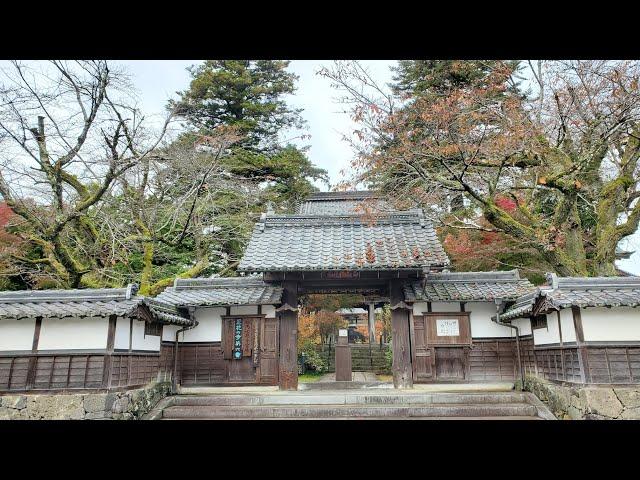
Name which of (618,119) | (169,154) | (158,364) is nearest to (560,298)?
(618,119)

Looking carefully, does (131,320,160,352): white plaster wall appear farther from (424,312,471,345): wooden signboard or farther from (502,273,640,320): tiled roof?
(502,273,640,320): tiled roof

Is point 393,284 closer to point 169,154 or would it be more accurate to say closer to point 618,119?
point 618,119

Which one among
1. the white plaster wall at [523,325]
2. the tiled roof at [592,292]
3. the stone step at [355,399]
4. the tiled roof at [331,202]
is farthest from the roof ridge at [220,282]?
the tiled roof at [331,202]

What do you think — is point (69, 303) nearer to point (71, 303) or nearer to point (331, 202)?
point (71, 303)

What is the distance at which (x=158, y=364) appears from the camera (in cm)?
1045

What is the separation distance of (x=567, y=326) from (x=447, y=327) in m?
3.16

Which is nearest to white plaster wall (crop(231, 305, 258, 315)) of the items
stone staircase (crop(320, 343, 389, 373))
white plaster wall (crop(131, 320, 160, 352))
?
white plaster wall (crop(131, 320, 160, 352))

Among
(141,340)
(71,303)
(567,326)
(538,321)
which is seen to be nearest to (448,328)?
(538,321)

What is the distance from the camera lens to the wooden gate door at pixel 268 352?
37.1ft

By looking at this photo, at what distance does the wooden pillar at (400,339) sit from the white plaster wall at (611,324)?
4092 mm

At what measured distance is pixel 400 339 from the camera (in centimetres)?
1125

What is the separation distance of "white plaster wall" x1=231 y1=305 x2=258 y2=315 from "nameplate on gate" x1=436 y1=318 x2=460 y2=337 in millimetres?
4578

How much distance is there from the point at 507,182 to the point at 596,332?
6377 mm

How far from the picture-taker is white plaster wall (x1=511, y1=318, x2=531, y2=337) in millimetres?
10430
